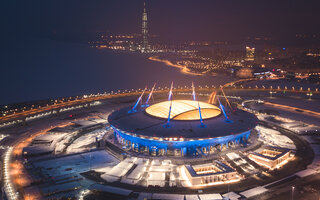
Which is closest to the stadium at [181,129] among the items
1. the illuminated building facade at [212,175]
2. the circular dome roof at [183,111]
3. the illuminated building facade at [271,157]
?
the circular dome roof at [183,111]

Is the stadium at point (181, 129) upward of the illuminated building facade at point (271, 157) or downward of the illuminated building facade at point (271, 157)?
upward

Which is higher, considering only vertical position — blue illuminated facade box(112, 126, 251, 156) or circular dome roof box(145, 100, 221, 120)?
circular dome roof box(145, 100, 221, 120)

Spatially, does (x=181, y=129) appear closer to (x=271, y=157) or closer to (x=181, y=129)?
(x=181, y=129)

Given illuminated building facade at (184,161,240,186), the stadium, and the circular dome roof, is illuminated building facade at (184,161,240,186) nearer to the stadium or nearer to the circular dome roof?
the stadium

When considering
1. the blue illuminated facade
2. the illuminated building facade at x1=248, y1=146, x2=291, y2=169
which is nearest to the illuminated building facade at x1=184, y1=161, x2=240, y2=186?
the blue illuminated facade

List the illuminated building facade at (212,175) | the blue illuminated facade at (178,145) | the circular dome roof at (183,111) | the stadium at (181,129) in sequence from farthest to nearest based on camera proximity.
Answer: the circular dome roof at (183,111) < the stadium at (181,129) < the blue illuminated facade at (178,145) < the illuminated building facade at (212,175)

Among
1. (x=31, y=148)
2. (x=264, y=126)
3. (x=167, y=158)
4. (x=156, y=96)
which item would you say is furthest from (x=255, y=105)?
(x=31, y=148)

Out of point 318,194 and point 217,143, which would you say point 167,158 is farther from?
point 318,194

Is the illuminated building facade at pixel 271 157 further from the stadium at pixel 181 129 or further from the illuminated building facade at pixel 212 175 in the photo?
the illuminated building facade at pixel 212 175

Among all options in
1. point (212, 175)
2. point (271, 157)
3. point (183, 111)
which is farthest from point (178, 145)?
point (271, 157)
